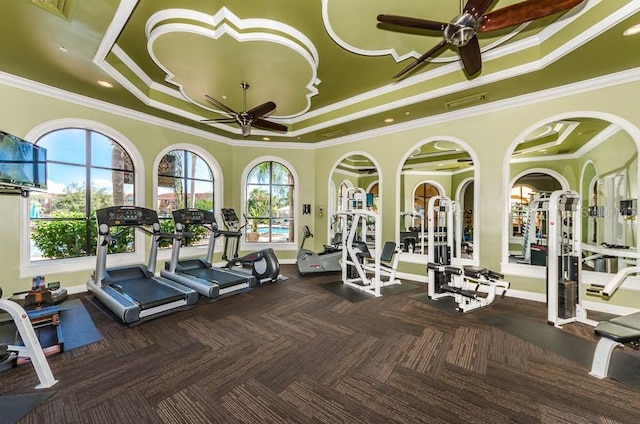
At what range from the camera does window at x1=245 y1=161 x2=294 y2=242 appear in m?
7.14

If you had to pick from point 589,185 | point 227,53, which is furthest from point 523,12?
point 589,185

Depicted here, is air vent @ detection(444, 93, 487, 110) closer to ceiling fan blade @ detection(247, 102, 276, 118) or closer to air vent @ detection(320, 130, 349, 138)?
air vent @ detection(320, 130, 349, 138)

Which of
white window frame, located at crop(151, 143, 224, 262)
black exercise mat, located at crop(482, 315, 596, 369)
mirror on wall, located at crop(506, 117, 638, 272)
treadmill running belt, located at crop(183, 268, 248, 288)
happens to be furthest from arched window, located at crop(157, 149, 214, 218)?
mirror on wall, located at crop(506, 117, 638, 272)

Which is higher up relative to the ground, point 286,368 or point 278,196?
point 278,196

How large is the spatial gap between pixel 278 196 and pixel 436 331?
17.5 feet

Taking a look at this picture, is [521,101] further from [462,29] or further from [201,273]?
[201,273]

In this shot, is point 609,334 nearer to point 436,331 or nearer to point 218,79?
point 436,331

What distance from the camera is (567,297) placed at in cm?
326

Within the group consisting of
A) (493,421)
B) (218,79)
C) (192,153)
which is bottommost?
(493,421)

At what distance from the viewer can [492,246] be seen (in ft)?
14.8

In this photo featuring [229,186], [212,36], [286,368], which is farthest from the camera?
[229,186]

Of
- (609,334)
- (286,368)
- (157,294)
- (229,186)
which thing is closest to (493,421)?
(609,334)

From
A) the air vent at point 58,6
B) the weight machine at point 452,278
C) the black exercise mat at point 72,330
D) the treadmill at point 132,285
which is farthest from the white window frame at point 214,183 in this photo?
the weight machine at point 452,278

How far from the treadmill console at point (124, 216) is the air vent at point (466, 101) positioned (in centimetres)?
515
